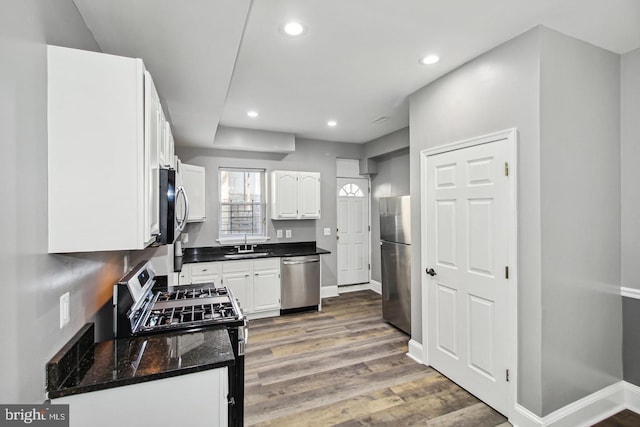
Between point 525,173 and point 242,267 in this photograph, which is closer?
point 525,173

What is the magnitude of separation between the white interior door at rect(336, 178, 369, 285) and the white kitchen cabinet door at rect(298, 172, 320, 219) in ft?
2.73

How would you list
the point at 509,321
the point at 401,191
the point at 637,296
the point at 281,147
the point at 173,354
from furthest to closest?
the point at 401,191
the point at 281,147
the point at 637,296
the point at 509,321
the point at 173,354

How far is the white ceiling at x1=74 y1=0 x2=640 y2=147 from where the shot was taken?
5.19ft

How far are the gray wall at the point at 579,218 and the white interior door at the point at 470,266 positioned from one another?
257mm

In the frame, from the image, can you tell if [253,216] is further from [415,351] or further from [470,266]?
[470,266]

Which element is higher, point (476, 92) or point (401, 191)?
point (476, 92)

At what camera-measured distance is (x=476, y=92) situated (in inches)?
95.3

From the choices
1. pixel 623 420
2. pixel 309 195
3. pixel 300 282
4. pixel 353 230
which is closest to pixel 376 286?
pixel 353 230

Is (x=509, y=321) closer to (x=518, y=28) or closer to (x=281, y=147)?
(x=518, y=28)

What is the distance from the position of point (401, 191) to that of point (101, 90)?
14.8ft

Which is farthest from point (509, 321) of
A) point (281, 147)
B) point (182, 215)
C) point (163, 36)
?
point (281, 147)

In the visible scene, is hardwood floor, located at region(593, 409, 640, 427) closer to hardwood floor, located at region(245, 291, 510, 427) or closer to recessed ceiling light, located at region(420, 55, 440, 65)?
hardwood floor, located at region(245, 291, 510, 427)

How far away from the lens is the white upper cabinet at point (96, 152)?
3.85 feet

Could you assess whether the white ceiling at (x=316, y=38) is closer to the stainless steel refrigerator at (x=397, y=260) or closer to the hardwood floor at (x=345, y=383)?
the stainless steel refrigerator at (x=397, y=260)
